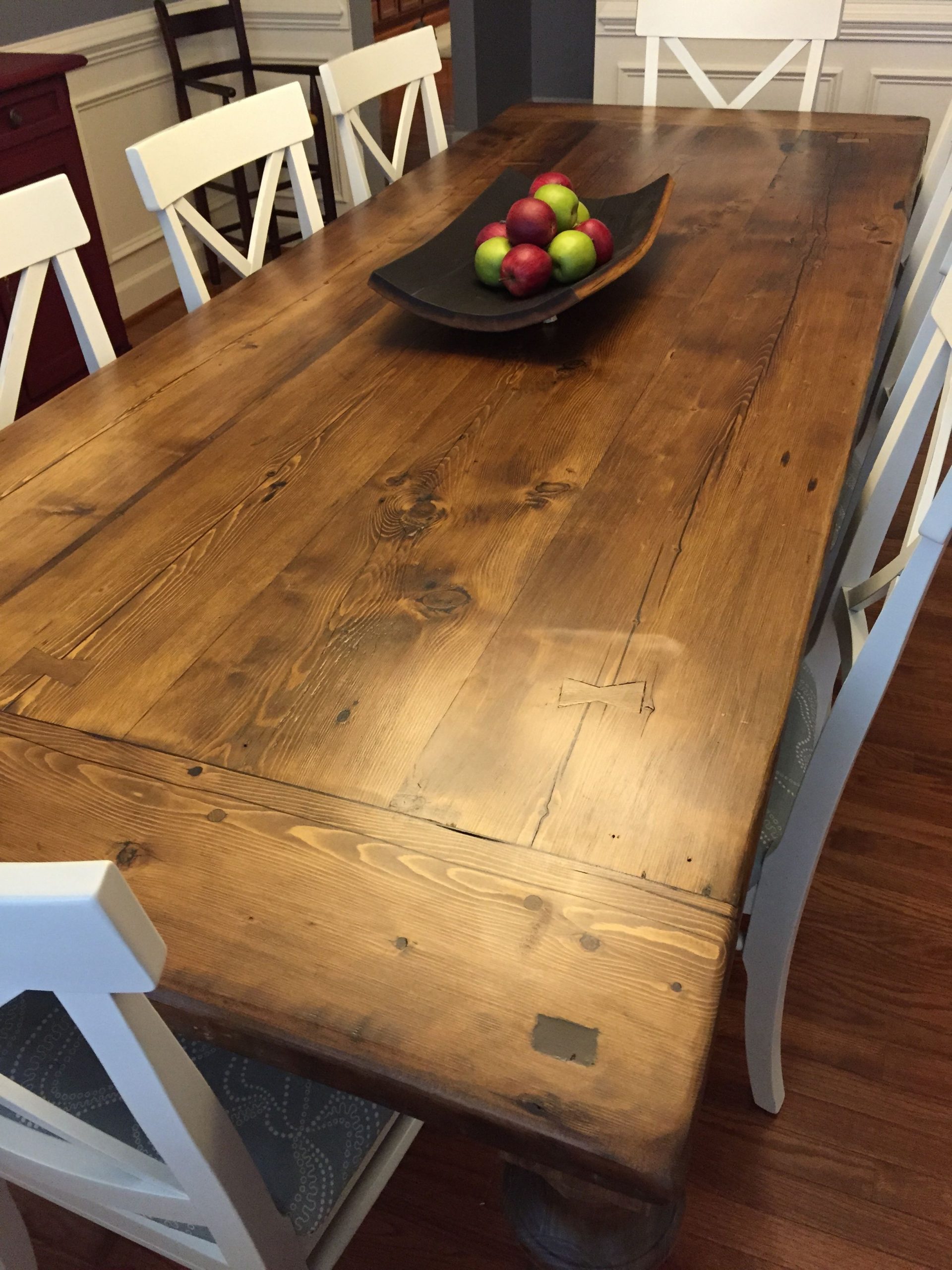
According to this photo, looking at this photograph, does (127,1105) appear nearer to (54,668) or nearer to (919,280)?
(54,668)

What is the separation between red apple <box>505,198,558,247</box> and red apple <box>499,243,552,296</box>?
2 cm

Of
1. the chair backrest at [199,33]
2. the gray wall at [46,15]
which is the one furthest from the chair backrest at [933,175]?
the gray wall at [46,15]

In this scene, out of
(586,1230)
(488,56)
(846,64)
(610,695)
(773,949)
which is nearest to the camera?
(586,1230)

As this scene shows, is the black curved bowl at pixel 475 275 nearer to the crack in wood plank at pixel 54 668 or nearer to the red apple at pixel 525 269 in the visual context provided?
the red apple at pixel 525 269

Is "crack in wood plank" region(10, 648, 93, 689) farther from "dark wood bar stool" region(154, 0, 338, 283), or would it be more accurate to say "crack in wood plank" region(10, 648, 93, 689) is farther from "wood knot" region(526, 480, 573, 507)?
"dark wood bar stool" region(154, 0, 338, 283)

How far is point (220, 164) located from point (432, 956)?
1.52m

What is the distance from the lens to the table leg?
0.72m

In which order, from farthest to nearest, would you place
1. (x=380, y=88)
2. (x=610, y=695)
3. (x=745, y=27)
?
(x=745, y=27), (x=380, y=88), (x=610, y=695)

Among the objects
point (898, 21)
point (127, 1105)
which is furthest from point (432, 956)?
point (898, 21)

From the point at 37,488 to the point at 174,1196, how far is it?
0.77 meters

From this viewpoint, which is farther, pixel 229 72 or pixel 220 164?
pixel 229 72

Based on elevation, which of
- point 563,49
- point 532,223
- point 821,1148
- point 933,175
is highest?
point 532,223

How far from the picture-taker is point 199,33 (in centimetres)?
357

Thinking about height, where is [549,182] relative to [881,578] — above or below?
above
